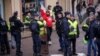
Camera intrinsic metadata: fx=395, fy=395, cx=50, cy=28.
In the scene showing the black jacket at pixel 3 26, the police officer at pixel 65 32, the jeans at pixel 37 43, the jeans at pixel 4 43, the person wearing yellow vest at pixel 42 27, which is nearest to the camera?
the police officer at pixel 65 32

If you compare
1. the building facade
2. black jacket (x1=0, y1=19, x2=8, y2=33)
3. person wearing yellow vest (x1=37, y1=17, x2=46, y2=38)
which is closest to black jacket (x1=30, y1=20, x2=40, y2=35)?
person wearing yellow vest (x1=37, y1=17, x2=46, y2=38)

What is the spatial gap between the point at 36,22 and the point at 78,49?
11.4 ft

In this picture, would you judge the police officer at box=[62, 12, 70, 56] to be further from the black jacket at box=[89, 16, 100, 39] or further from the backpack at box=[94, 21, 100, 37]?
the backpack at box=[94, 21, 100, 37]

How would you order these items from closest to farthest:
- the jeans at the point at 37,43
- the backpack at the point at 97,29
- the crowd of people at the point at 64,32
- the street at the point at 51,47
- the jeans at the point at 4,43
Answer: the backpack at the point at 97,29
the crowd of people at the point at 64,32
the jeans at the point at 37,43
the jeans at the point at 4,43
the street at the point at 51,47

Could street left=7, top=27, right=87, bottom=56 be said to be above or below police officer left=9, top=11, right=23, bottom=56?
below

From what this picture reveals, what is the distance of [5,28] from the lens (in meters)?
18.4

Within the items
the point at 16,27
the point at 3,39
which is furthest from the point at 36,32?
the point at 3,39

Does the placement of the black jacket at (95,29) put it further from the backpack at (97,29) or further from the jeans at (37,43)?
the jeans at (37,43)

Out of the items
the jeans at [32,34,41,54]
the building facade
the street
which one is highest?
the building facade

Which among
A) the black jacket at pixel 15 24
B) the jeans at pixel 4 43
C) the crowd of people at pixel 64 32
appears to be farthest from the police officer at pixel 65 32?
the jeans at pixel 4 43

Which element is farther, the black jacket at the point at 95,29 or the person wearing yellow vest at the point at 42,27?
the person wearing yellow vest at the point at 42,27

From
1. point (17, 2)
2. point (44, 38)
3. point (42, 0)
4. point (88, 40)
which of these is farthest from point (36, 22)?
point (42, 0)

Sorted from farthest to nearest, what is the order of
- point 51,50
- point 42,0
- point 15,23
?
point 42,0 < point 51,50 < point 15,23

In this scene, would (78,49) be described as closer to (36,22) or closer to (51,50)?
(51,50)
